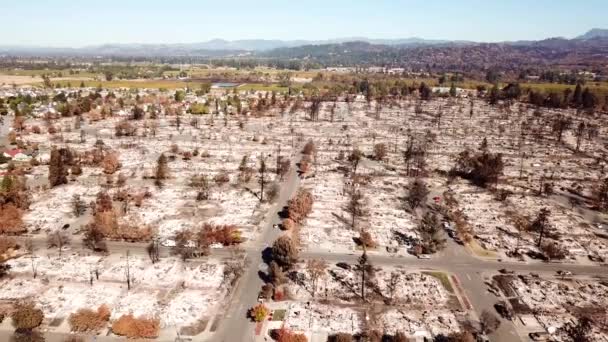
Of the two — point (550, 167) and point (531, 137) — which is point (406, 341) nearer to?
point (550, 167)

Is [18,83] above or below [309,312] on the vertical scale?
above

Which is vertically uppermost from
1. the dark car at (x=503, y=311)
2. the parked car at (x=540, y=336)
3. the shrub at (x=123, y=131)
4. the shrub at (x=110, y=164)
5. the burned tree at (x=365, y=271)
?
the shrub at (x=123, y=131)

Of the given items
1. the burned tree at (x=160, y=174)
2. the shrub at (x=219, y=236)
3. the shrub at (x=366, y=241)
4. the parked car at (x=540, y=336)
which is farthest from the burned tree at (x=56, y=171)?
the parked car at (x=540, y=336)

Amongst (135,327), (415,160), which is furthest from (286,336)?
(415,160)

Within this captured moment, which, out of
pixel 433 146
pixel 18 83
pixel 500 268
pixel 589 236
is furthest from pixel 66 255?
pixel 18 83

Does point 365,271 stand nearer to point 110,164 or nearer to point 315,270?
point 315,270

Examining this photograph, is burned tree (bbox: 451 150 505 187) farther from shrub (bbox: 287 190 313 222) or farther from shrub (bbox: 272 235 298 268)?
shrub (bbox: 272 235 298 268)

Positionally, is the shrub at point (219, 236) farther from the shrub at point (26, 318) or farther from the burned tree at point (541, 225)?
the burned tree at point (541, 225)

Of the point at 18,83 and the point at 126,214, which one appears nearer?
the point at 126,214
